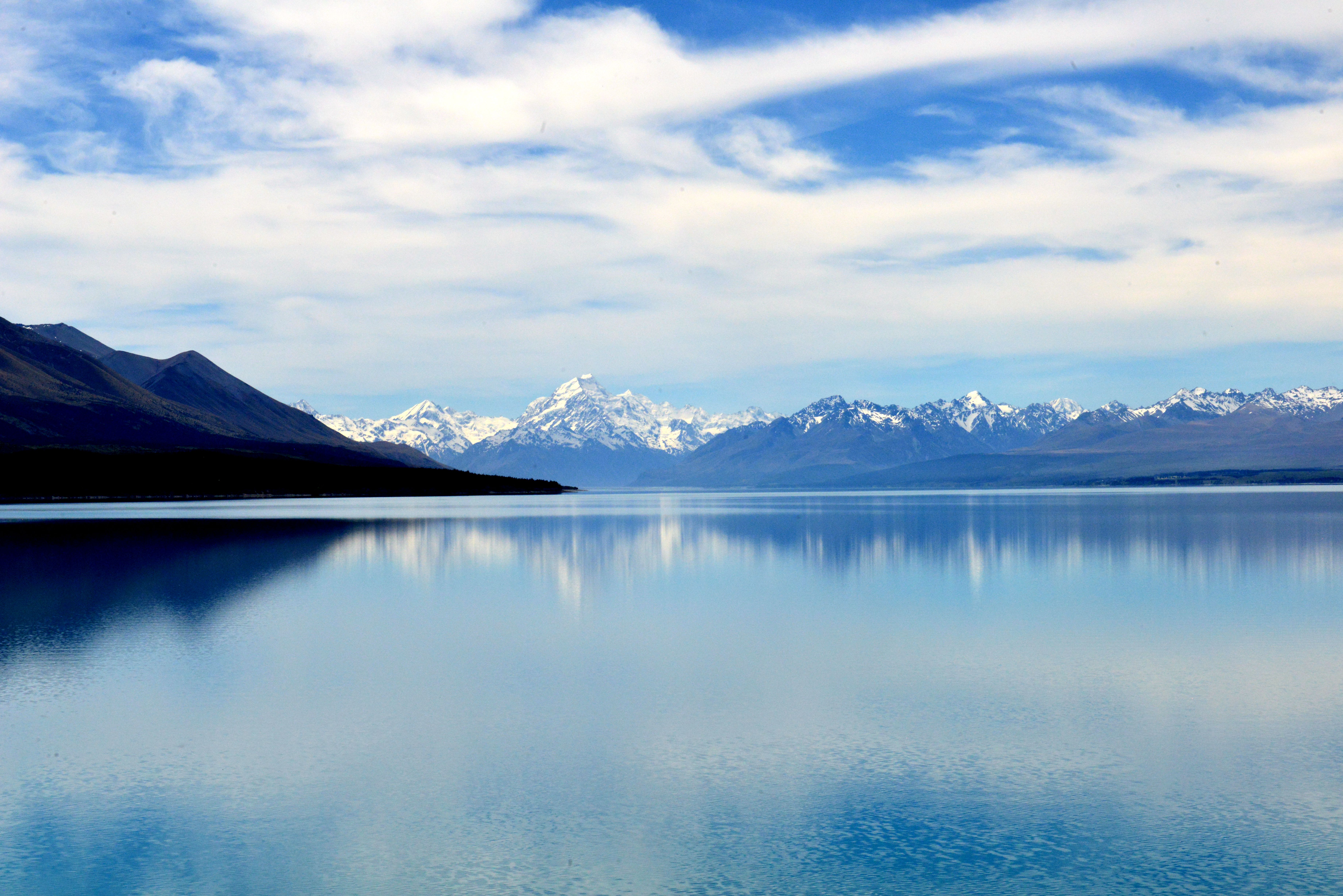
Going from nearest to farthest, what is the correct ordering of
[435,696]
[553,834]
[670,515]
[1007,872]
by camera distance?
[1007,872] < [553,834] < [435,696] < [670,515]

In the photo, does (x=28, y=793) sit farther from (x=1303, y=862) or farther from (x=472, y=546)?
(x=472, y=546)

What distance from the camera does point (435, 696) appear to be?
90.6 feet

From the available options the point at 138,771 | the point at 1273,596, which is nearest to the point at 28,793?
the point at 138,771

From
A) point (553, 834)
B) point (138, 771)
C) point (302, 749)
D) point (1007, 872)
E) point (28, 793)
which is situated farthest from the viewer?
point (302, 749)

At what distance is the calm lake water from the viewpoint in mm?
15930

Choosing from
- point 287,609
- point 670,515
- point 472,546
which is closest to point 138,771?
point 287,609

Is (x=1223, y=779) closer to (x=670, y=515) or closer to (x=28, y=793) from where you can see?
(x=28, y=793)

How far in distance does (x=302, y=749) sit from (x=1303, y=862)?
713 inches

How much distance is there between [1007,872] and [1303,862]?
14.3ft

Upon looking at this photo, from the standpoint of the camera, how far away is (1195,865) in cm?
1558

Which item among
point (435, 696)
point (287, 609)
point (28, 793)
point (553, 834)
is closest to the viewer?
point (553, 834)

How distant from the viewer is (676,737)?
23.1m

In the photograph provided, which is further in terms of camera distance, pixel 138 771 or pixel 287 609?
pixel 287 609

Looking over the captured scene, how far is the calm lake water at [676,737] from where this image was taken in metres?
15.9
